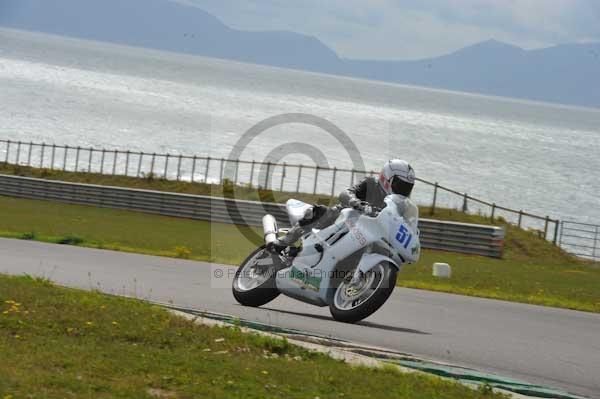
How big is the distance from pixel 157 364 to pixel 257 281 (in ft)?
15.0

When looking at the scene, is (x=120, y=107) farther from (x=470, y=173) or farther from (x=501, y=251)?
(x=501, y=251)

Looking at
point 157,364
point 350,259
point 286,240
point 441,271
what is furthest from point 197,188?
point 157,364

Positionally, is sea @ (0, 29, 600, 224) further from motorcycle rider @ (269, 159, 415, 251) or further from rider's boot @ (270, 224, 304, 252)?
motorcycle rider @ (269, 159, 415, 251)

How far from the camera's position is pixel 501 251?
105ft

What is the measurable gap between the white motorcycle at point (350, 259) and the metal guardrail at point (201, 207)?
20911 mm

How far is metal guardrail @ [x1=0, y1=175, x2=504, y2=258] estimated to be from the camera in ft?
105

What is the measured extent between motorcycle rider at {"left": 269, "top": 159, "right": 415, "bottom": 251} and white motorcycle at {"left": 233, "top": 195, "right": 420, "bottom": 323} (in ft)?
0.27

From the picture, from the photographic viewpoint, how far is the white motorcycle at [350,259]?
1052 cm

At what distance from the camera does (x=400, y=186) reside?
1073cm

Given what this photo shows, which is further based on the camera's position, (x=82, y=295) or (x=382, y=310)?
(x=382, y=310)

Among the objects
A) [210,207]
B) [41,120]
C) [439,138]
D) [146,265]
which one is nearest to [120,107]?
[41,120]

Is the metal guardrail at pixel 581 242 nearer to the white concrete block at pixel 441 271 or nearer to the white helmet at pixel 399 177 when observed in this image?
the white concrete block at pixel 441 271

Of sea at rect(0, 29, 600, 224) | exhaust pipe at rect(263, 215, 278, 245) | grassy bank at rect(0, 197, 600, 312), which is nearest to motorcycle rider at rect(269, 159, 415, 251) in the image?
exhaust pipe at rect(263, 215, 278, 245)

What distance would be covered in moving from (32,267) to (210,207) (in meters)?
21.8
